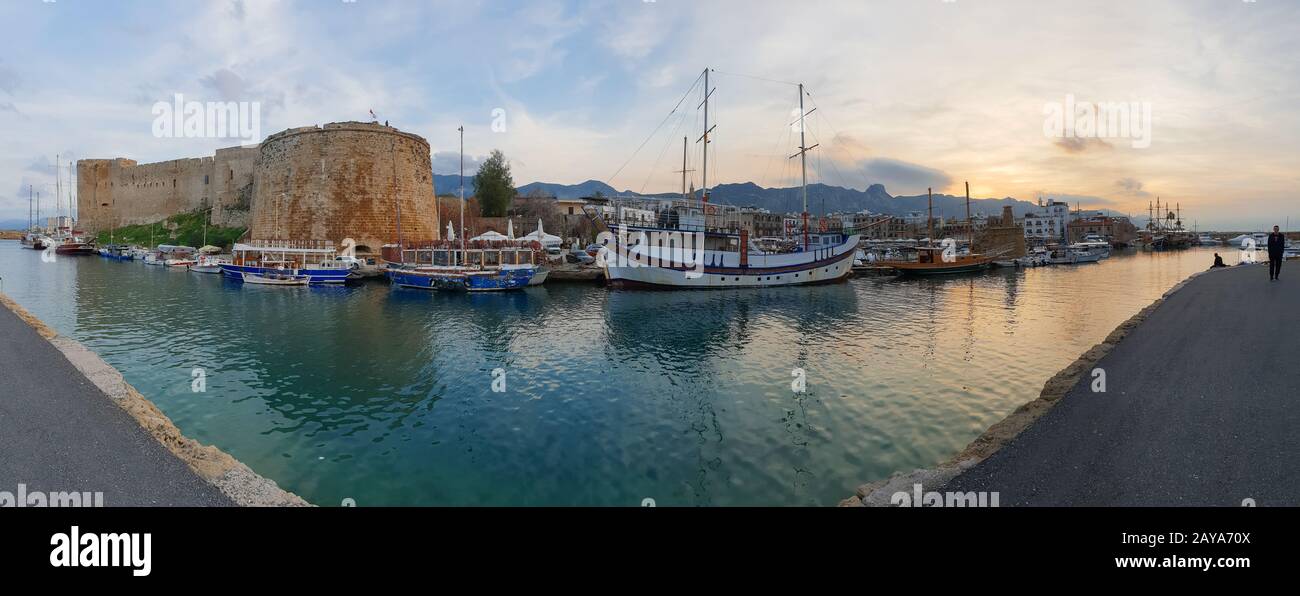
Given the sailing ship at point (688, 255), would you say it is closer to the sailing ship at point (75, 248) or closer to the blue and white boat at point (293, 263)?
the blue and white boat at point (293, 263)

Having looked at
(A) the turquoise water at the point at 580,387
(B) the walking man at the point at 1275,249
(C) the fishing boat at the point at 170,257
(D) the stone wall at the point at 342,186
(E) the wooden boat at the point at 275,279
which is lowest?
(A) the turquoise water at the point at 580,387

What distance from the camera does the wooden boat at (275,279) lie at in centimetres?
3056

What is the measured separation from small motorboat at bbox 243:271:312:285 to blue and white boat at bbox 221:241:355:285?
12 cm

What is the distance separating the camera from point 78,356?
8.77m

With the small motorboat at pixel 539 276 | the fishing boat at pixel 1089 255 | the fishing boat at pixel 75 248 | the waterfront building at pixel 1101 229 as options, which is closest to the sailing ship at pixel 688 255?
the small motorboat at pixel 539 276

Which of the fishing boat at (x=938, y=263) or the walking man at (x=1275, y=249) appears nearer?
the walking man at (x=1275, y=249)

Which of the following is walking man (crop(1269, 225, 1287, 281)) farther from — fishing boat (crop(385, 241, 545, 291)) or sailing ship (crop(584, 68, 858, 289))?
fishing boat (crop(385, 241, 545, 291))

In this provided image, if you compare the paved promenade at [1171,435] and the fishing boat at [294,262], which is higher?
the fishing boat at [294,262]

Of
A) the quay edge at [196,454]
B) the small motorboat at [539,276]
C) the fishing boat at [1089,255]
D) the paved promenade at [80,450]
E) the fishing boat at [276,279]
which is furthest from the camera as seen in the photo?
the fishing boat at [1089,255]

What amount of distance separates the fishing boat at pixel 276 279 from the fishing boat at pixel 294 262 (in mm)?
180

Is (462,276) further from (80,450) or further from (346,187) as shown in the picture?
(80,450)

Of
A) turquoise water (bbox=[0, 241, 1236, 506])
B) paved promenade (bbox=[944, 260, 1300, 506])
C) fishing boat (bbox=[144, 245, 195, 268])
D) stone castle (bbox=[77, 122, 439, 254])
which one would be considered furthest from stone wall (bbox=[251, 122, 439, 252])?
paved promenade (bbox=[944, 260, 1300, 506])

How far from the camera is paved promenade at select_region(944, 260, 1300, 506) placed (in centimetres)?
427
